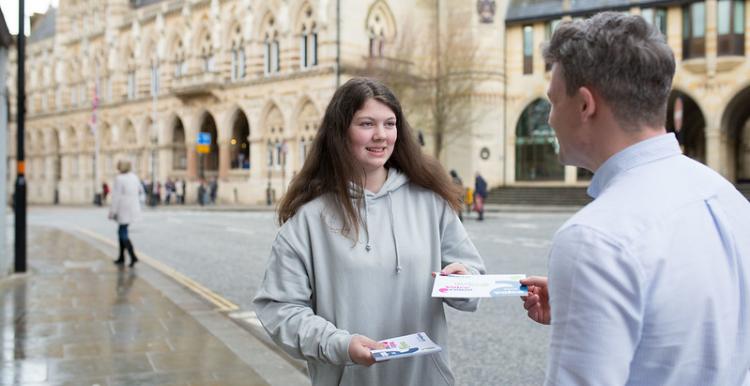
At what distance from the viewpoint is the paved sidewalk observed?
4.72 m

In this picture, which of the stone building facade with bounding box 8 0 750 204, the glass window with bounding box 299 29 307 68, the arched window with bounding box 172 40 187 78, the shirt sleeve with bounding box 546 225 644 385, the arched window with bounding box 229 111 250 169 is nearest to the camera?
the shirt sleeve with bounding box 546 225 644 385

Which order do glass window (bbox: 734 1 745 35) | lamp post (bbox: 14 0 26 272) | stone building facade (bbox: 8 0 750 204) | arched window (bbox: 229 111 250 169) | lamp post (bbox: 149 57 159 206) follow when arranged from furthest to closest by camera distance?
lamp post (bbox: 149 57 159 206), arched window (bbox: 229 111 250 169), stone building facade (bbox: 8 0 750 204), glass window (bbox: 734 1 745 35), lamp post (bbox: 14 0 26 272)

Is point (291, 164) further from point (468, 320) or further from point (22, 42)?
point (468, 320)

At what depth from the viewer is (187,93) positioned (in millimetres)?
42188

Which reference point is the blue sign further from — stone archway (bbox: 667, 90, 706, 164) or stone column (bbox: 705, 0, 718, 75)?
stone column (bbox: 705, 0, 718, 75)

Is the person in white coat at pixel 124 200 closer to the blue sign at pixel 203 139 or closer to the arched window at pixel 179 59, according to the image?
the blue sign at pixel 203 139

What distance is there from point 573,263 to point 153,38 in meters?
50.6

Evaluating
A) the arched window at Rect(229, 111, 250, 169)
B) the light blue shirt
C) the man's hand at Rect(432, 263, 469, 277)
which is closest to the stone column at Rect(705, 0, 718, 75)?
the arched window at Rect(229, 111, 250, 169)

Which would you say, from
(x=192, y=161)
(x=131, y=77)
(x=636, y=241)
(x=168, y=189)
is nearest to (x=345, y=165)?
(x=636, y=241)

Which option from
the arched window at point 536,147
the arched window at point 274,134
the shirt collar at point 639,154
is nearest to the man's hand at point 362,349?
the shirt collar at point 639,154

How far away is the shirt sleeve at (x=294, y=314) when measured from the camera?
2.23 metres

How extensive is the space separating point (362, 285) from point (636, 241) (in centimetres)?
130

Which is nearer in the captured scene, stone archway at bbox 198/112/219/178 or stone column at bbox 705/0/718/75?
stone column at bbox 705/0/718/75

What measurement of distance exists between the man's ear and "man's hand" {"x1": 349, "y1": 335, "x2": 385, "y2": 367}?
1.03 meters
